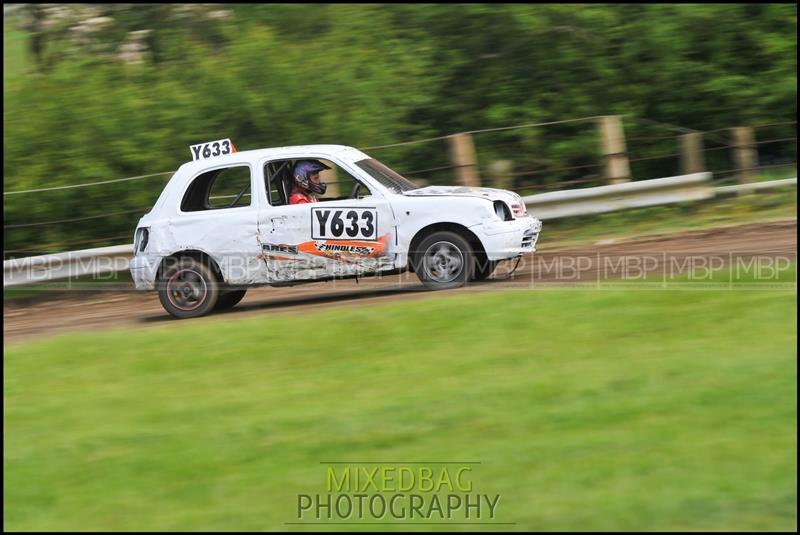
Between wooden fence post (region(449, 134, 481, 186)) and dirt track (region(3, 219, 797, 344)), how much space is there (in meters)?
1.62

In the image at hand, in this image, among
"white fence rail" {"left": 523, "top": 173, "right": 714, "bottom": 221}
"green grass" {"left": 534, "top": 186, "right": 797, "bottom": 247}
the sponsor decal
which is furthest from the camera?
"white fence rail" {"left": 523, "top": 173, "right": 714, "bottom": 221}

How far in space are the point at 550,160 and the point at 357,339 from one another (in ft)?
28.1

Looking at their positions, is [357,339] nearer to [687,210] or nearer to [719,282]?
[719,282]

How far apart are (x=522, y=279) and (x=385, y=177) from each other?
1.99 metres

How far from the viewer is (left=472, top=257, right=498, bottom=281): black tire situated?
11.3m

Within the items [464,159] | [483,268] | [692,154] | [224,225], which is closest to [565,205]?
[464,159]

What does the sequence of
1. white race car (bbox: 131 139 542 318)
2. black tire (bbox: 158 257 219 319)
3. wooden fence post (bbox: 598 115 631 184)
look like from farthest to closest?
1. wooden fence post (bbox: 598 115 631 184)
2. black tire (bbox: 158 257 219 319)
3. white race car (bbox: 131 139 542 318)

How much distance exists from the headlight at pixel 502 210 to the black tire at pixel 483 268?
0.49m

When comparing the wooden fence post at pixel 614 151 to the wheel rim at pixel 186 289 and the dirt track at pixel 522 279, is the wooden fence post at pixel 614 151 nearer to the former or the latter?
the dirt track at pixel 522 279

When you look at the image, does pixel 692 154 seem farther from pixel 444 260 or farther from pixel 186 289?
pixel 186 289

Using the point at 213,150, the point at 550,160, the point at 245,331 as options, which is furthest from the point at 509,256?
the point at 550,160

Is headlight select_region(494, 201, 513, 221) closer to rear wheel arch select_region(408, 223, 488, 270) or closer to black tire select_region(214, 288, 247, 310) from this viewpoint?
rear wheel arch select_region(408, 223, 488, 270)

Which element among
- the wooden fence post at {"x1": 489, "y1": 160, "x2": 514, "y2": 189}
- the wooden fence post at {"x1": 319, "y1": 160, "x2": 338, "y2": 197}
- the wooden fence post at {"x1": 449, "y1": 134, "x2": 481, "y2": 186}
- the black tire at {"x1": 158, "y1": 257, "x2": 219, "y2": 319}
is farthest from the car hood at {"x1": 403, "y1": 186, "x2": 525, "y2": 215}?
the wooden fence post at {"x1": 489, "y1": 160, "x2": 514, "y2": 189}

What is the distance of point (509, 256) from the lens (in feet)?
36.2
